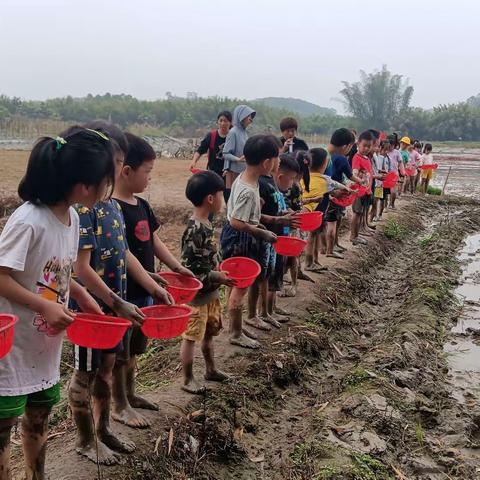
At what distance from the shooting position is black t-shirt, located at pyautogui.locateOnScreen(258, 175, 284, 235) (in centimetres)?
480

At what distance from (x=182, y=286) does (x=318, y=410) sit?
1403 mm

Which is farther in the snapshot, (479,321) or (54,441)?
(479,321)

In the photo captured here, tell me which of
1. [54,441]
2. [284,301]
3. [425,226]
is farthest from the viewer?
[425,226]

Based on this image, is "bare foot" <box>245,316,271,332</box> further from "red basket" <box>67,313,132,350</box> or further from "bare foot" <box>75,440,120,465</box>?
"red basket" <box>67,313,132,350</box>

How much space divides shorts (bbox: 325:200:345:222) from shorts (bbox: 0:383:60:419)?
5.56m

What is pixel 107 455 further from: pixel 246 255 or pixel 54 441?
pixel 246 255

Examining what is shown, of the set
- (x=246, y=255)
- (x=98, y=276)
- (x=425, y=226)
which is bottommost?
(x=425, y=226)

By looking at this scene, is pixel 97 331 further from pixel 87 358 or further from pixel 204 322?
pixel 204 322

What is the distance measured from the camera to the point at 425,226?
1312 centimetres

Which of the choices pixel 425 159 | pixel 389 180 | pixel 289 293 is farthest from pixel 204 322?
pixel 425 159

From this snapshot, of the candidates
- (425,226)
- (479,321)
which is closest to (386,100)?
(425,226)

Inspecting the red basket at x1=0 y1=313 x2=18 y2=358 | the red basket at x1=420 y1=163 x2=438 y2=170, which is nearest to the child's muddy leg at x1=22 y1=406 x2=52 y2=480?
the red basket at x1=0 y1=313 x2=18 y2=358

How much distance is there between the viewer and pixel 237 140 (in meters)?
6.66

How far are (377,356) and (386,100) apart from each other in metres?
68.4
